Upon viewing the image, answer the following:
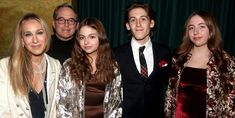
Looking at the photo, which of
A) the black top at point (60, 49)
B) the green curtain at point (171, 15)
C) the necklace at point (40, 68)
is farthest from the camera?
the green curtain at point (171, 15)

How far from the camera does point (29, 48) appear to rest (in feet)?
7.39

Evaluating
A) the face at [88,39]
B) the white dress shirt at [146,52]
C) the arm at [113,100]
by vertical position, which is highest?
the face at [88,39]

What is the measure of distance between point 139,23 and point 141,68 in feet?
1.30

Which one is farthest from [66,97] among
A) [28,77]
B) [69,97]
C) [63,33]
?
[63,33]

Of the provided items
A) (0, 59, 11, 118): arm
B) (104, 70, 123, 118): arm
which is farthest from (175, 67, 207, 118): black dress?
(0, 59, 11, 118): arm

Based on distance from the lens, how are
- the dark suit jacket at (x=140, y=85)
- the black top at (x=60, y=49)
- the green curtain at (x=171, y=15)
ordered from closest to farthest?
the dark suit jacket at (x=140, y=85) → the black top at (x=60, y=49) → the green curtain at (x=171, y=15)

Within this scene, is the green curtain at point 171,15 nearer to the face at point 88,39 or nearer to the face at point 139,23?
the face at point 139,23

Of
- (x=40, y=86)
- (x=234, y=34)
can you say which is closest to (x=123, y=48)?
(x=40, y=86)

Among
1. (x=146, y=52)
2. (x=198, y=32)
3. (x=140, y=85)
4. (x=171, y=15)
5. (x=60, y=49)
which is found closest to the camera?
(x=198, y=32)

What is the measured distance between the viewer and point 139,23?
8.55 ft

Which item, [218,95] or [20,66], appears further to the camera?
[218,95]

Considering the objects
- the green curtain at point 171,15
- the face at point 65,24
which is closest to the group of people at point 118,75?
the face at point 65,24

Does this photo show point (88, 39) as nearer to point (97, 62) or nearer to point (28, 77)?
point (97, 62)

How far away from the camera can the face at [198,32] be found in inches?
97.7
